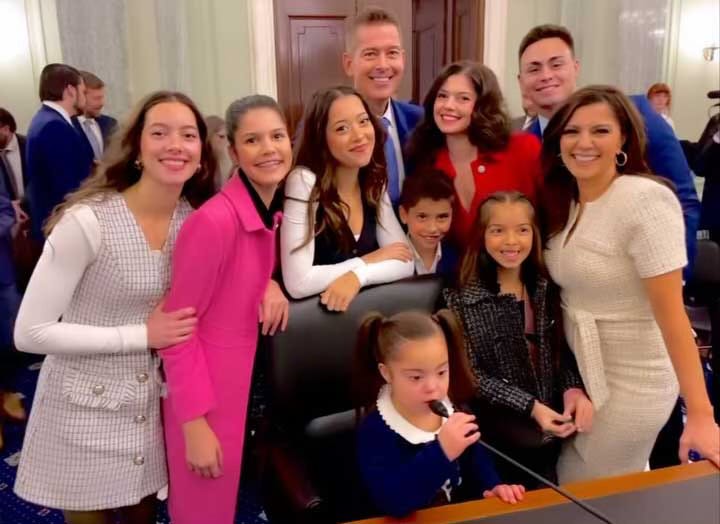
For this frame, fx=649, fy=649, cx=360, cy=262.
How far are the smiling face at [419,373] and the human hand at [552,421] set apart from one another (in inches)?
12.3

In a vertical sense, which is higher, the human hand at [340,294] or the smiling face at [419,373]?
the human hand at [340,294]

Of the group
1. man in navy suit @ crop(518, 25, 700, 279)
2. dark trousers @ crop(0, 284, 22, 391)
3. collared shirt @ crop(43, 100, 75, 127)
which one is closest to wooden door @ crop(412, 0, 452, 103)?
collared shirt @ crop(43, 100, 75, 127)

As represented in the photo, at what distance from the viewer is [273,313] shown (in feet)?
4.38

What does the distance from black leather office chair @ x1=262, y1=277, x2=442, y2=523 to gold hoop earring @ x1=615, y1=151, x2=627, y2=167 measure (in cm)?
48

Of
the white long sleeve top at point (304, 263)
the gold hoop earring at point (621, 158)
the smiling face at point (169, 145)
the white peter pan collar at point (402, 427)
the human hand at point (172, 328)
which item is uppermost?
the smiling face at point (169, 145)

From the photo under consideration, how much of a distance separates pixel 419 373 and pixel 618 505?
14.8 inches

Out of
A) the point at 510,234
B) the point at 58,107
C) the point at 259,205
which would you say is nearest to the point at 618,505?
the point at 510,234

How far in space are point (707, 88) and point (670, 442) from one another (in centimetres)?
440

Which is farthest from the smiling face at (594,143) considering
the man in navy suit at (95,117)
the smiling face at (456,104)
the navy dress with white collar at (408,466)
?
the man in navy suit at (95,117)

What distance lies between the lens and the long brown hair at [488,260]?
150 cm

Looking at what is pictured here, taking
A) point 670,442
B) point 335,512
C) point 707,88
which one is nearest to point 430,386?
point 335,512

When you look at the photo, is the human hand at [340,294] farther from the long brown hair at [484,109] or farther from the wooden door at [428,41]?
the wooden door at [428,41]

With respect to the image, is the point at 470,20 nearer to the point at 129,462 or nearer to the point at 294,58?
the point at 294,58

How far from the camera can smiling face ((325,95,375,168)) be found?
157 cm
